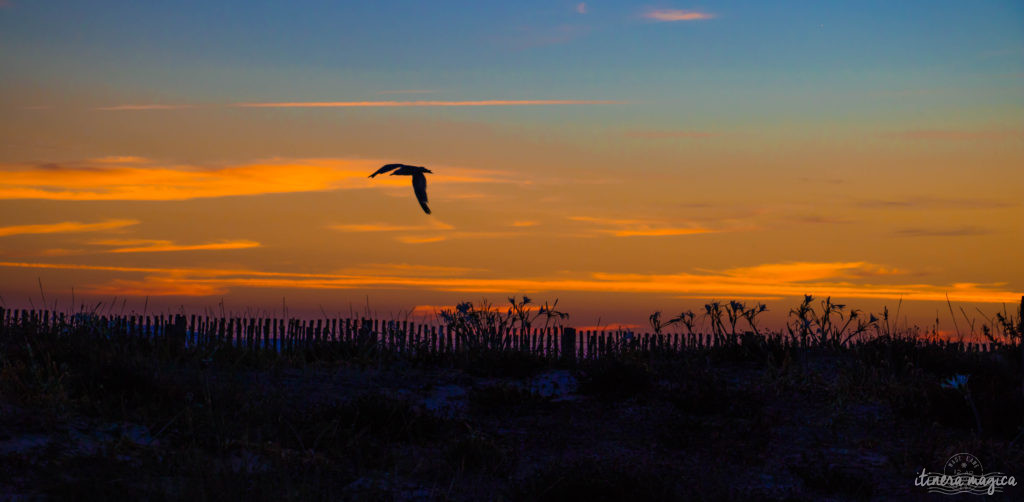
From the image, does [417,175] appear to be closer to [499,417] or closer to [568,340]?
[499,417]

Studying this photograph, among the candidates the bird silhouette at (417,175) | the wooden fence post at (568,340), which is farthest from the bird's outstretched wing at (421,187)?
the wooden fence post at (568,340)

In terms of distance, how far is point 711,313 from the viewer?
12367 millimetres

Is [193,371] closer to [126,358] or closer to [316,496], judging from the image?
[126,358]

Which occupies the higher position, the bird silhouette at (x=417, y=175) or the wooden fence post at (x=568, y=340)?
the bird silhouette at (x=417, y=175)

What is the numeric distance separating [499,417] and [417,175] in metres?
2.88

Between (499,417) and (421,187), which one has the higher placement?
(421,187)

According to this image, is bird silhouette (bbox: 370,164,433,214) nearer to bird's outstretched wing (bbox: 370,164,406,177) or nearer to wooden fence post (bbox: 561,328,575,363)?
bird's outstretched wing (bbox: 370,164,406,177)

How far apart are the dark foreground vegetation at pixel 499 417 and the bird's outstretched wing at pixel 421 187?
223cm

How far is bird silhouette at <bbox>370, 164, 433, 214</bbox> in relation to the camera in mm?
9305

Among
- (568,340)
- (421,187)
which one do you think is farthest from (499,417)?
(568,340)

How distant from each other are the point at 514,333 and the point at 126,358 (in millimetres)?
5993

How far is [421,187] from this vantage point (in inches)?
376

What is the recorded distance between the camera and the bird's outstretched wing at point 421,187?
9.53 meters

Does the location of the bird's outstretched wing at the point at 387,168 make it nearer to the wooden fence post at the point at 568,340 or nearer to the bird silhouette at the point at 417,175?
the bird silhouette at the point at 417,175
